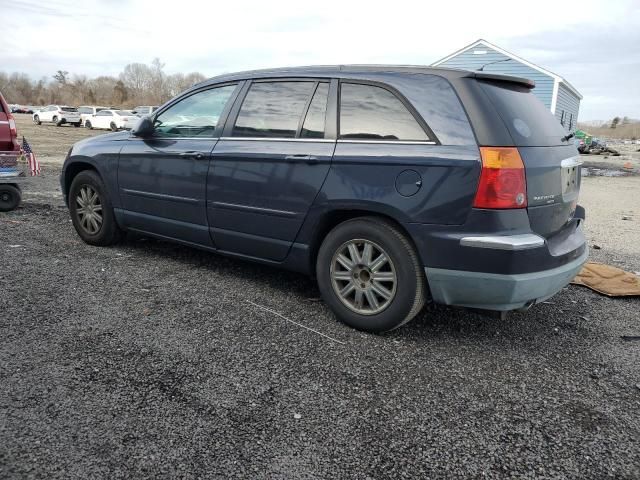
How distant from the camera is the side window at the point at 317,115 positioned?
144 inches

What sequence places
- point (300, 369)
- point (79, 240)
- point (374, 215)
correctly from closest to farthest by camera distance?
point (300, 369) < point (374, 215) < point (79, 240)

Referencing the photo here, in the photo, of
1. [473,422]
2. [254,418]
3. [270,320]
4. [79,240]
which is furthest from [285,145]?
[79,240]

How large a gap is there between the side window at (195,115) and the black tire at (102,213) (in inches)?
38.6

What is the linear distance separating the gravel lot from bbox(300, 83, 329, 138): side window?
1332mm

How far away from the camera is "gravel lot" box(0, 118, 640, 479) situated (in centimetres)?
222

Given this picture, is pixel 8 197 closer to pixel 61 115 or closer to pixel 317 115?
pixel 317 115

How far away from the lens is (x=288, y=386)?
2.80 metres

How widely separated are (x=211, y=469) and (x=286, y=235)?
197 centimetres

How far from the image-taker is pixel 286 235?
3.82m

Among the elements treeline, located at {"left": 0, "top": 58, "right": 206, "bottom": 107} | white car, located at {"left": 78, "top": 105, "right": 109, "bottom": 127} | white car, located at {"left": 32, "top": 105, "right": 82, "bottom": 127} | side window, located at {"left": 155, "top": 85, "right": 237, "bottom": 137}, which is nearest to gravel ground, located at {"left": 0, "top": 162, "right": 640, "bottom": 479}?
side window, located at {"left": 155, "top": 85, "right": 237, "bottom": 137}

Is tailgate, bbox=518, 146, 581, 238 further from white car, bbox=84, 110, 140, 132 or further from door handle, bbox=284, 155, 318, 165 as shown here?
white car, bbox=84, 110, 140, 132

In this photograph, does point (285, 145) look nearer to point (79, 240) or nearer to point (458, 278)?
point (458, 278)

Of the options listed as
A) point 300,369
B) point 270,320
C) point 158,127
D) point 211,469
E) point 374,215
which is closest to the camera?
point 211,469

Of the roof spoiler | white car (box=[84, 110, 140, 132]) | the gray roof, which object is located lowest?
the roof spoiler
